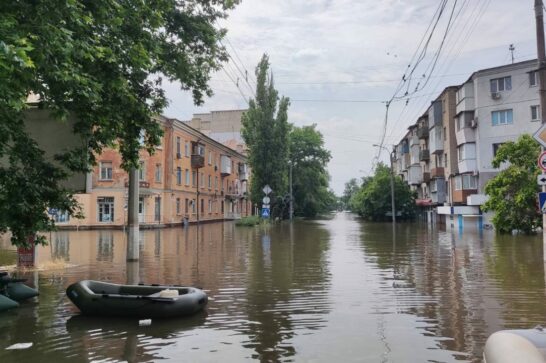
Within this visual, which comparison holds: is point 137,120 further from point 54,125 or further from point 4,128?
point 4,128

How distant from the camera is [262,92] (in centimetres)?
5038

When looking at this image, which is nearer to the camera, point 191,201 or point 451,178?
point 451,178

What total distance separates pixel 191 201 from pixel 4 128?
45935 millimetres

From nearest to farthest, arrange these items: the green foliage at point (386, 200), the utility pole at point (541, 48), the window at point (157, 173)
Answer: the utility pole at point (541, 48) < the window at point (157, 173) < the green foliage at point (386, 200)

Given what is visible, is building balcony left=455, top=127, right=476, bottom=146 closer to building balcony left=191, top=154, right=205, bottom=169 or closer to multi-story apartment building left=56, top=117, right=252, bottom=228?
multi-story apartment building left=56, top=117, right=252, bottom=228

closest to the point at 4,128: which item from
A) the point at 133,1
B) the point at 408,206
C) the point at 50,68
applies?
the point at 50,68

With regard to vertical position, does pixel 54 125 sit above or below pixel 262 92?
below

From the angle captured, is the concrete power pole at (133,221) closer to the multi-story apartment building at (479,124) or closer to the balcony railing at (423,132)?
the multi-story apartment building at (479,124)

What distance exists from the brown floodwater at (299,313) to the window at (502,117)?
24941 millimetres

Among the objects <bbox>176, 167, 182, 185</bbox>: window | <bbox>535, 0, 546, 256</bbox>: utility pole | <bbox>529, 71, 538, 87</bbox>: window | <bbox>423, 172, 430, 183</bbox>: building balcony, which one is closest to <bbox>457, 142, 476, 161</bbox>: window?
<bbox>529, 71, 538, 87</bbox>: window

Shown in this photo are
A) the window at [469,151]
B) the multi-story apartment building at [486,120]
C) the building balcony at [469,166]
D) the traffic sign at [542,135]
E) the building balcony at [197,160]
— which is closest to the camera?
the traffic sign at [542,135]

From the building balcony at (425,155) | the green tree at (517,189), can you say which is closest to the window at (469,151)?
the green tree at (517,189)

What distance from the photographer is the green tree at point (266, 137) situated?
49719 mm

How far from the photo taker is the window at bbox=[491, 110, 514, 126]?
39375mm
